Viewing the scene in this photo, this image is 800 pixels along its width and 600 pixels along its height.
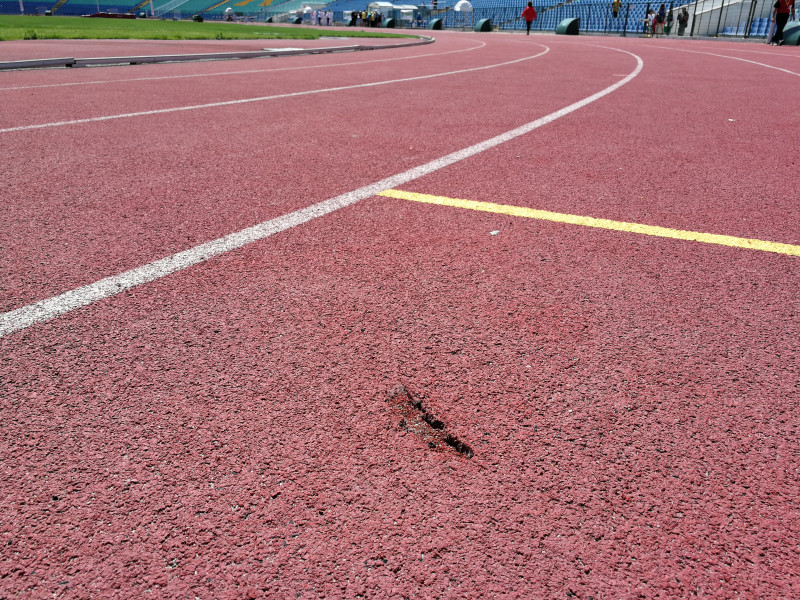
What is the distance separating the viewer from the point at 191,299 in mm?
2398

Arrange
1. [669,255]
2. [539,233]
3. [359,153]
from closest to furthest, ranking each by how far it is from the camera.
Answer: [669,255] → [539,233] → [359,153]

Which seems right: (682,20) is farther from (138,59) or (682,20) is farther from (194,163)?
(194,163)

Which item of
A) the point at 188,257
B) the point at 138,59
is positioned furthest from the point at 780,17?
the point at 188,257

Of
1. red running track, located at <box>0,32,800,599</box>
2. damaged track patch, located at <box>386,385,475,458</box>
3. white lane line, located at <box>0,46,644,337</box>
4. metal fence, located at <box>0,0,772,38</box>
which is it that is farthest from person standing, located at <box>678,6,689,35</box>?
damaged track patch, located at <box>386,385,475,458</box>

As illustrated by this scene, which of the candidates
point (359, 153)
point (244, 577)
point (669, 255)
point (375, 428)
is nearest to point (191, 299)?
point (375, 428)

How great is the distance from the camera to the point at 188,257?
276 cm

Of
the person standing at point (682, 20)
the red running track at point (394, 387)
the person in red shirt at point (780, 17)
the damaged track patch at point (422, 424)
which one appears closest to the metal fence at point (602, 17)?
the person standing at point (682, 20)

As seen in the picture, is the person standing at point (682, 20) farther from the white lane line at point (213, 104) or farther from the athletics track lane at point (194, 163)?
the athletics track lane at point (194, 163)

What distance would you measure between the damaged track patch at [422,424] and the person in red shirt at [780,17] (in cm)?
2368

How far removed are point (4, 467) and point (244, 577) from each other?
2.53ft

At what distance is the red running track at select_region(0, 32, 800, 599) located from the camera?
52.8 inches

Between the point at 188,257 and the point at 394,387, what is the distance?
1.39 metres

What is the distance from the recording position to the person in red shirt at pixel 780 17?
19.5 m

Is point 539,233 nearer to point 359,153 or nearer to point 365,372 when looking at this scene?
point 365,372
